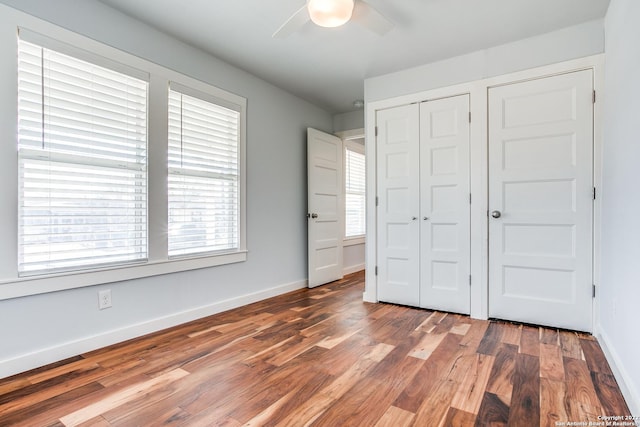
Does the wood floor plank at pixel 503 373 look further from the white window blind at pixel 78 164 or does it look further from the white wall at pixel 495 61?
the white window blind at pixel 78 164

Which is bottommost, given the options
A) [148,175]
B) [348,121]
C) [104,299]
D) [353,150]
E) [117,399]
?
[117,399]

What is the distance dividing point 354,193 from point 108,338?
398 centimetres

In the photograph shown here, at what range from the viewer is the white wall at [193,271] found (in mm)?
2084

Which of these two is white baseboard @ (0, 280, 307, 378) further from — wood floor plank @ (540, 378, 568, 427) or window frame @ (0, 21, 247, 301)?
wood floor plank @ (540, 378, 568, 427)

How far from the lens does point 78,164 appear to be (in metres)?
2.27

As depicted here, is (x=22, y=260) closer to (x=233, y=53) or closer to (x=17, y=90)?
(x=17, y=90)

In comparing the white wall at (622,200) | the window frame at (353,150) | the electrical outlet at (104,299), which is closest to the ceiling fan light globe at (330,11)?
the white wall at (622,200)

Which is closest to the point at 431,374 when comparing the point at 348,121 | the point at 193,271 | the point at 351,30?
the point at 193,271

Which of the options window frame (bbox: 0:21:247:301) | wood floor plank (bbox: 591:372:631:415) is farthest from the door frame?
window frame (bbox: 0:21:247:301)

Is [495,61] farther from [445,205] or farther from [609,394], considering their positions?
[609,394]

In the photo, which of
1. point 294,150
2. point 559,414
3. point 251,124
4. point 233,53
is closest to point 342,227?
point 294,150

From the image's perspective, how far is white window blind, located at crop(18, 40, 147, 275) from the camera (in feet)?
6.77

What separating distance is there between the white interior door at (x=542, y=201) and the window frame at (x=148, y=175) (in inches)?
95.3

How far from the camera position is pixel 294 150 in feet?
13.8
